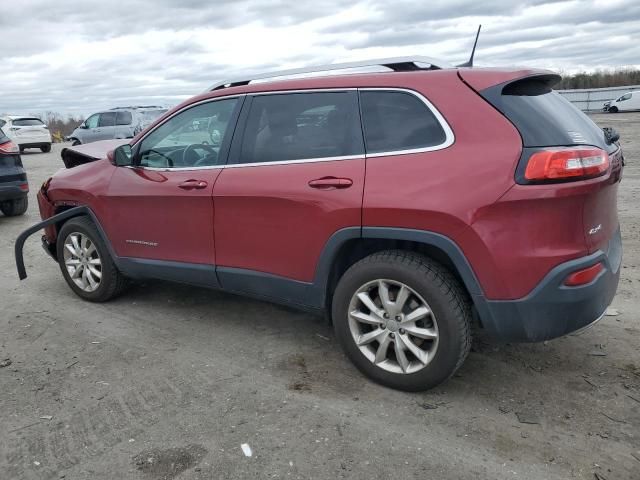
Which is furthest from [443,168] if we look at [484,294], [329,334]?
[329,334]

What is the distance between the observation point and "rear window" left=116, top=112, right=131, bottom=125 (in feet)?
67.4

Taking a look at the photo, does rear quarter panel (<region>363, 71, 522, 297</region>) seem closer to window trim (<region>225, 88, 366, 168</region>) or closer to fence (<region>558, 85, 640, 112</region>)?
window trim (<region>225, 88, 366, 168</region>)

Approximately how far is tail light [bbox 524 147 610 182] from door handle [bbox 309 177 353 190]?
970 millimetres

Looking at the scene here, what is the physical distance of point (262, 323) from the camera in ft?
14.7

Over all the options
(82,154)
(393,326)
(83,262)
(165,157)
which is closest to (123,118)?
(82,154)

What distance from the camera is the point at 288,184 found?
356 centimetres

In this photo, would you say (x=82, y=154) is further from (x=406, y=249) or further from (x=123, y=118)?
(x=123, y=118)

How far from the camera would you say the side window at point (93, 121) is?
2155cm

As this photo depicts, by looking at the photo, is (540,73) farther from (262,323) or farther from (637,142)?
(637,142)

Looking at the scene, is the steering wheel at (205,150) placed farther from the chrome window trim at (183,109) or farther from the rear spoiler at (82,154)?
the rear spoiler at (82,154)

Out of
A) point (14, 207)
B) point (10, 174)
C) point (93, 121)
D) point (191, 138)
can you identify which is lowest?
point (14, 207)

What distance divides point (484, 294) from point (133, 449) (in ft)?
6.24

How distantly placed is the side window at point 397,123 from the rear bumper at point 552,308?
90 centimetres

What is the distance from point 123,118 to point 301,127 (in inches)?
733
